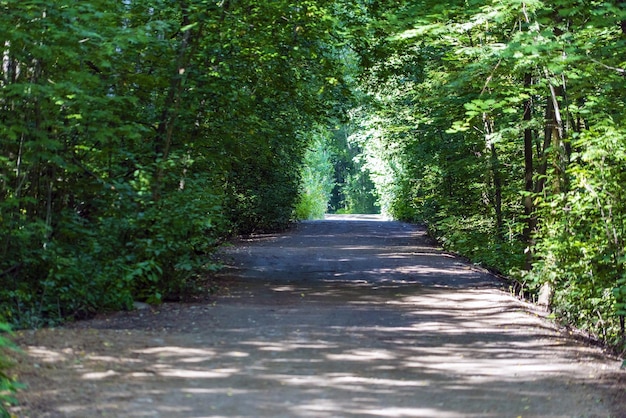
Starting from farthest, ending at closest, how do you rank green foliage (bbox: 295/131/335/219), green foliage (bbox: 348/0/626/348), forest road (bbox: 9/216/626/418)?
green foliage (bbox: 295/131/335/219), green foliage (bbox: 348/0/626/348), forest road (bbox: 9/216/626/418)

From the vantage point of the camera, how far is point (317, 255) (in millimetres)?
20844

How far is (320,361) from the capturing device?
7969mm

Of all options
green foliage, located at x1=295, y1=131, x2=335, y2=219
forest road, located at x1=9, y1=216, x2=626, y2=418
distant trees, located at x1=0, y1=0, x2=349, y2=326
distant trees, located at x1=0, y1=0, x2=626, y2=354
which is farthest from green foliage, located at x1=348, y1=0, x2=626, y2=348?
green foliage, located at x1=295, y1=131, x2=335, y2=219

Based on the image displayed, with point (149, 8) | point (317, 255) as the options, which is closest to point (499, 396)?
point (149, 8)

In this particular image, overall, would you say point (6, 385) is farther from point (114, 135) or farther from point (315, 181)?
point (315, 181)

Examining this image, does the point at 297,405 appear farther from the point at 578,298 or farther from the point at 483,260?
the point at 483,260

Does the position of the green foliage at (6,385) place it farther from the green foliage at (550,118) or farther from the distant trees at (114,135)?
the green foliage at (550,118)

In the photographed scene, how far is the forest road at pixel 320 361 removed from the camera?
20.7 feet

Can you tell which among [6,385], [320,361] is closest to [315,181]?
[320,361]

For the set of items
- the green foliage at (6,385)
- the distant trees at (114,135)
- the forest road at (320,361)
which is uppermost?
the distant trees at (114,135)

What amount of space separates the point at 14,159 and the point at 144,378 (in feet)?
16.2

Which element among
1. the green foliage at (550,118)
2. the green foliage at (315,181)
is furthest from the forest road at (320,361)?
the green foliage at (315,181)

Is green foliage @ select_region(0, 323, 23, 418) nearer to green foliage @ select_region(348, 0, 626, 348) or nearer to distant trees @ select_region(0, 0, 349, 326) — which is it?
distant trees @ select_region(0, 0, 349, 326)

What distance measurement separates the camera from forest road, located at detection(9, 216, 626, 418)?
248 inches
